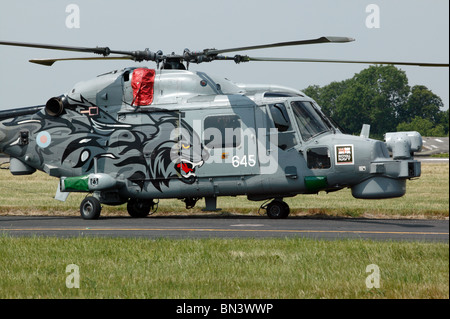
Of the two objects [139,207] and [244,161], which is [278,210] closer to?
[244,161]

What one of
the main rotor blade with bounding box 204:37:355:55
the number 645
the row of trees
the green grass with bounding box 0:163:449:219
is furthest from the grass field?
the row of trees

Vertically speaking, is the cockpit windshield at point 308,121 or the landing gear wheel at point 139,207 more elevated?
the cockpit windshield at point 308,121

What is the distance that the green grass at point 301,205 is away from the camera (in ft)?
61.1

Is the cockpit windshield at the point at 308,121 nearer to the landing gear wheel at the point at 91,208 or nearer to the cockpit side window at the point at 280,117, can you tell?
the cockpit side window at the point at 280,117

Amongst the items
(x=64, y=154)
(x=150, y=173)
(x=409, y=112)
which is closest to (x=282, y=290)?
(x=150, y=173)

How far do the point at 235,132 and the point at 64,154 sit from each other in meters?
5.15

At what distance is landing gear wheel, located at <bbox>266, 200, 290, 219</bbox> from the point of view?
17.5m

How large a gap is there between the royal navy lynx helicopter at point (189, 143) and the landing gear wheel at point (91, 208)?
27 millimetres

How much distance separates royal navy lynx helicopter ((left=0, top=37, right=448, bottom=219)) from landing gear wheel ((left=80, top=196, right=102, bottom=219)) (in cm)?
3

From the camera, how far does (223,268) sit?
9.30m

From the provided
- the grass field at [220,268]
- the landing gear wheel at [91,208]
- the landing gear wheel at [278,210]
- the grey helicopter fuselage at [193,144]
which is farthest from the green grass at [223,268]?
the landing gear wheel at [91,208]

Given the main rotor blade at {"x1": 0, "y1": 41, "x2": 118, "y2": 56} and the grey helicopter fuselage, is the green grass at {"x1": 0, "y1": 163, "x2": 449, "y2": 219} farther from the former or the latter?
the main rotor blade at {"x1": 0, "y1": 41, "x2": 118, "y2": 56}
